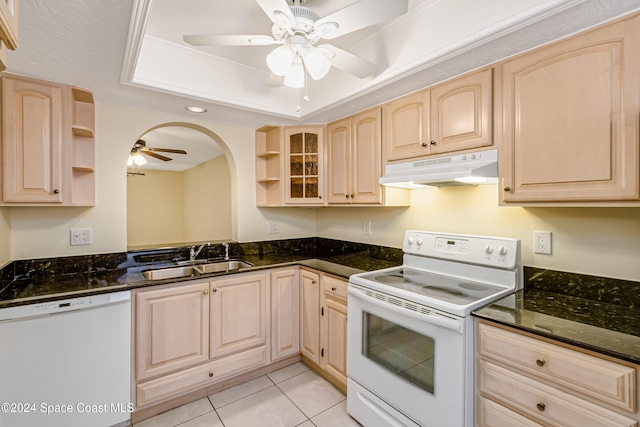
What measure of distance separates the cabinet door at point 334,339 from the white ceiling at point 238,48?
1491 millimetres

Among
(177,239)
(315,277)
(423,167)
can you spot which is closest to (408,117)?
(423,167)

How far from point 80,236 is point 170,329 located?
0.93 metres

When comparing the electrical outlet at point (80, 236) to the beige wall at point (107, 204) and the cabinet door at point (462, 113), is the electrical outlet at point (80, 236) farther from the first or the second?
the cabinet door at point (462, 113)

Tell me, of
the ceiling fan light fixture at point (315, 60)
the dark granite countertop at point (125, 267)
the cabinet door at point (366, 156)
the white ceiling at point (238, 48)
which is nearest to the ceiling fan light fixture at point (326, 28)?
the ceiling fan light fixture at point (315, 60)

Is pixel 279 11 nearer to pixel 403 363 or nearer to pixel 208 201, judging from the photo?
pixel 403 363

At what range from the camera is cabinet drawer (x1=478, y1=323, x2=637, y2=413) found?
956 millimetres

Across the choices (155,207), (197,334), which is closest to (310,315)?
(197,334)

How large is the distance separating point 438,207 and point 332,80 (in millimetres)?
1227

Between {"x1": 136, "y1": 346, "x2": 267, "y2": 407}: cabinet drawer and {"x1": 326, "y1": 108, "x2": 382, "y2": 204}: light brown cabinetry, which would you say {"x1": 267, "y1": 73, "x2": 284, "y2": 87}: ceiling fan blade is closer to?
{"x1": 326, "y1": 108, "x2": 382, "y2": 204}: light brown cabinetry

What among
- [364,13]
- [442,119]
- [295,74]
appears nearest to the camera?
[364,13]

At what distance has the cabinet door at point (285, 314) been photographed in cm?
235

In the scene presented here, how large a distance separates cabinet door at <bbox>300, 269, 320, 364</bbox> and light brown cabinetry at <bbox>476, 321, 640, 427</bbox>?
1.21m

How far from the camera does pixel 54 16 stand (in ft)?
3.88

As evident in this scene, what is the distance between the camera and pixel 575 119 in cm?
129
